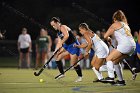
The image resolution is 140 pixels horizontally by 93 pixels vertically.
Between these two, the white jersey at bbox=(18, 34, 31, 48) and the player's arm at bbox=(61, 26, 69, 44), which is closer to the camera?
the player's arm at bbox=(61, 26, 69, 44)

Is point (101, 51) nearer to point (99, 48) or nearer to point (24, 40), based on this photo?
point (99, 48)

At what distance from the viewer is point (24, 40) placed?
23938mm

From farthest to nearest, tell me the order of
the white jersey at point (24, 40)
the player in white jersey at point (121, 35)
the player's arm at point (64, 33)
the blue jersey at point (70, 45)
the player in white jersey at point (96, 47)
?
1. the white jersey at point (24, 40)
2. the blue jersey at point (70, 45)
3. the player's arm at point (64, 33)
4. the player in white jersey at point (96, 47)
5. the player in white jersey at point (121, 35)

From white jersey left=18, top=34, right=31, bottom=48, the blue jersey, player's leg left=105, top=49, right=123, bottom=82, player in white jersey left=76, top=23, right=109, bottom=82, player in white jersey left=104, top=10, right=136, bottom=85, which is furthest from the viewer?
white jersey left=18, top=34, right=31, bottom=48

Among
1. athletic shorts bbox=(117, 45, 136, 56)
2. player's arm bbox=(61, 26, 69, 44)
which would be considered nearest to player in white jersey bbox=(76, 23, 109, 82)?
player's arm bbox=(61, 26, 69, 44)

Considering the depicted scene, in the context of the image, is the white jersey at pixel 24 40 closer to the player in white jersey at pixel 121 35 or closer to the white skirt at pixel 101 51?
the white skirt at pixel 101 51

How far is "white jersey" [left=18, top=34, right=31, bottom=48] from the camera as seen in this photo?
23891 mm

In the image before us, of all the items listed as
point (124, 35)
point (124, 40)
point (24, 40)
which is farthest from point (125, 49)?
point (24, 40)

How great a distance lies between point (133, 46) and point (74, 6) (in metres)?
23.3

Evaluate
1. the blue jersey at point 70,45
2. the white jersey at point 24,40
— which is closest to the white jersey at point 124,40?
the blue jersey at point 70,45

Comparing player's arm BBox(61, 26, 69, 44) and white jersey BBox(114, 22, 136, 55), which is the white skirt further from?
white jersey BBox(114, 22, 136, 55)

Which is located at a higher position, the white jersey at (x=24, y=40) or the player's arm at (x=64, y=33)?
the white jersey at (x=24, y=40)

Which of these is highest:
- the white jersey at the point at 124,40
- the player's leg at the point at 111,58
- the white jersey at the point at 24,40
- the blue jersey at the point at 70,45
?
the white jersey at the point at 24,40

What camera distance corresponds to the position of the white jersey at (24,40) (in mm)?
23891
